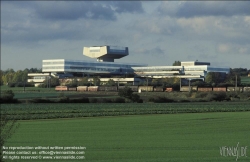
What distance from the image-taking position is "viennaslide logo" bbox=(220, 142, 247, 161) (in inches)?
1102

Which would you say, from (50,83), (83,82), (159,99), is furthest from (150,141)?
(50,83)

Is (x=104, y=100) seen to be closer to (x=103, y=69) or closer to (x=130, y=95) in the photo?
(x=130, y=95)

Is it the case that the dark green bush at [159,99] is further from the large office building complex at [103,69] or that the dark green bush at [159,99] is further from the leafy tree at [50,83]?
the large office building complex at [103,69]

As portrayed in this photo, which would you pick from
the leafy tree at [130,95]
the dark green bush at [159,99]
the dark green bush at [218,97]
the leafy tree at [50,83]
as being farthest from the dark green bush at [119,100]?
the leafy tree at [50,83]

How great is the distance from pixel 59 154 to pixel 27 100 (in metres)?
74.2

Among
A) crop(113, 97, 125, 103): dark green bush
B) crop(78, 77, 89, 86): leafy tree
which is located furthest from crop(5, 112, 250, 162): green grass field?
crop(78, 77, 89, 86): leafy tree

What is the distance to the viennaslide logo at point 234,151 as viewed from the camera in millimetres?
27984

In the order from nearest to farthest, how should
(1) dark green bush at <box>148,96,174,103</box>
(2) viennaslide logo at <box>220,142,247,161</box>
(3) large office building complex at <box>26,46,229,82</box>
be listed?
(2) viennaslide logo at <box>220,142,247,161</box>, (1) dark green bush at <box>148,96,174,103</box>, (3) large office building complex at <box>26,46,229,82</box>

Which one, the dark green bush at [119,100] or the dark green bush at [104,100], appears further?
the dark green bush at [104,100]

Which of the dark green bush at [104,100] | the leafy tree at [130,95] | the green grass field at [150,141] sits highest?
the leafy tree at [130,95]

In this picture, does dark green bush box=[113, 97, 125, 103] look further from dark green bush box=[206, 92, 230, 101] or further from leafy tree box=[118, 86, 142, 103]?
dark green bush box=[206, 92, 230, 101]

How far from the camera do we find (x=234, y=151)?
29.1m

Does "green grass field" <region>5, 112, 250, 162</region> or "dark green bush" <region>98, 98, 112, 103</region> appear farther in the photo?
"dark green bush" <region>98, 98, 112, 103</region>

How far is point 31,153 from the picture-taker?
28875 mm
